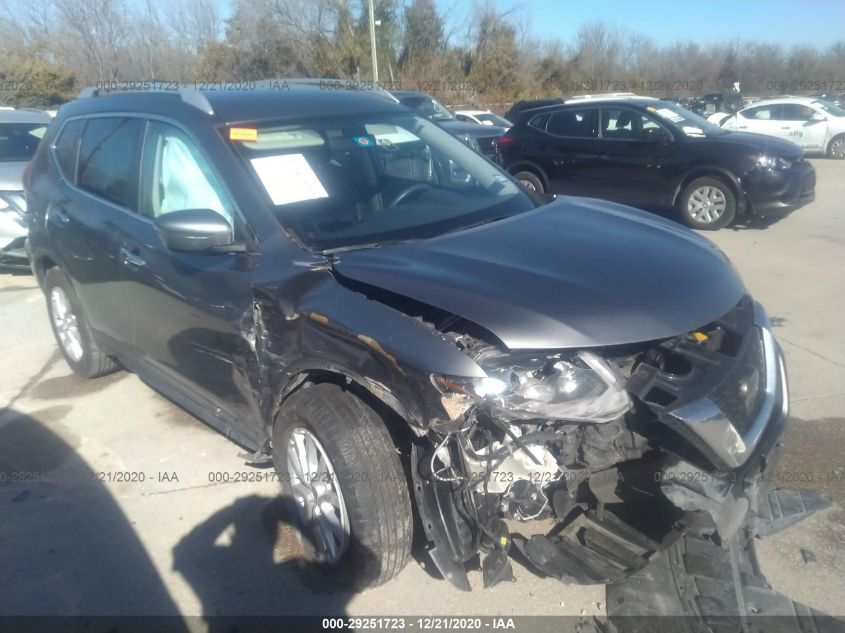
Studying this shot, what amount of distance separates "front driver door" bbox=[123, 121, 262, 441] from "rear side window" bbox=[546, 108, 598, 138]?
7810mm

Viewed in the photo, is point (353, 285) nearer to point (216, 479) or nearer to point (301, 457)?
point (301, 457)

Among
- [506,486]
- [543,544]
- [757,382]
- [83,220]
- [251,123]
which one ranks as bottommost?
[543,544]

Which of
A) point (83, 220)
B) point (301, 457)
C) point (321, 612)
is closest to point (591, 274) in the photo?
point (301, 457)

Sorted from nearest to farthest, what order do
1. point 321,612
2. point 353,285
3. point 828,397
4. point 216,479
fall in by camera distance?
point 353,285, point 321,612, point 216,479, point 828,397

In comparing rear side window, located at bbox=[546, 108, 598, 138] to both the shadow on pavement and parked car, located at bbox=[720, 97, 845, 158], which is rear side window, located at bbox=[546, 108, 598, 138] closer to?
parked car, located at bbox=[720, 97, 845, 158]

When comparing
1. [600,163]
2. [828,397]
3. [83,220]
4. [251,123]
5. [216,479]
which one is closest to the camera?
[251,123]

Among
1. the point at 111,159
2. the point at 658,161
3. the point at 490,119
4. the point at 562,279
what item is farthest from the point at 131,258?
the point at 490,119

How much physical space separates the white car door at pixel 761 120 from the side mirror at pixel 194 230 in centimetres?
1694

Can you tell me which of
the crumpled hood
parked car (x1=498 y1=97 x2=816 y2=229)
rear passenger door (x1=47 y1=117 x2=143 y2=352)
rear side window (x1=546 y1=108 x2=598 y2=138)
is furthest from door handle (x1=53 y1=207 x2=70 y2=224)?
rear side window (x1=546 y1=108 x2=598 y2=138)

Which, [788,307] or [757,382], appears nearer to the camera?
[757,382]

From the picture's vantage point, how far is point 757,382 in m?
→ 2.66

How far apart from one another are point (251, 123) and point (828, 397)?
12.5 feet

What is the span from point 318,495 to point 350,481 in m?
0.35

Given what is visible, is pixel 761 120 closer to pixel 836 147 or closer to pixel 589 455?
pixel 836 147
